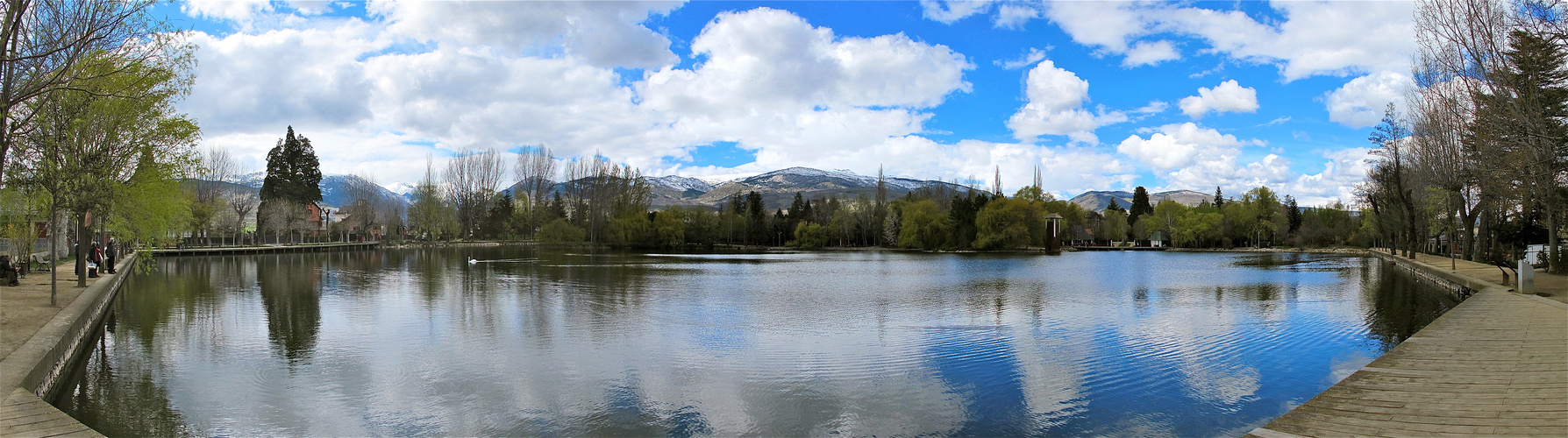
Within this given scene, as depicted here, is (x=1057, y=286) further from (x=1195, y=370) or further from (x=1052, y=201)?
(x=1052, y=201)

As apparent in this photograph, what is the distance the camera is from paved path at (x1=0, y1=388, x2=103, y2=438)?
602 cm

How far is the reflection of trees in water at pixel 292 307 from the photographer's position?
12.5m

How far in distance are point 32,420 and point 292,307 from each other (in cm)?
1274

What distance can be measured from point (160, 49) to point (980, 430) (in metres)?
14.6

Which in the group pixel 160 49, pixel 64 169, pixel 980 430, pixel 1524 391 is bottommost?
pixel 980 430

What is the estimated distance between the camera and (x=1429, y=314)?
16.7m

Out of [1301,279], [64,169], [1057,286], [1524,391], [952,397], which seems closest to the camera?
[1524,391]

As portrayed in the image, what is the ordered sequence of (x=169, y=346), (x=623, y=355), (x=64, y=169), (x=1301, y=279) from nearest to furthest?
1. (x=623, y=355)
2. (x=169, y=346)
3. (x=64, y=169)
4. (x=1301, y=279)

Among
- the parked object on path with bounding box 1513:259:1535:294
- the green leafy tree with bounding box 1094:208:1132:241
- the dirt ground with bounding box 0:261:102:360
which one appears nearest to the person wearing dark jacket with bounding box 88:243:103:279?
the dirt ground with bounding box 0:261:102:360

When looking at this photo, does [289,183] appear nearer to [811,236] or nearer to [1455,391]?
[811,236]

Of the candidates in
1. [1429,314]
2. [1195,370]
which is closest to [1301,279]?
[1429,314]

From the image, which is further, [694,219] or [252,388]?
[694,219]

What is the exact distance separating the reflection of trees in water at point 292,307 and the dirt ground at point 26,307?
2945 millimetres

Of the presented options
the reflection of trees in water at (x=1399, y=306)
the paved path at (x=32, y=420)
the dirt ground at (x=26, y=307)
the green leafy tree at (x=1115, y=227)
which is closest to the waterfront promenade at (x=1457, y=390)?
the reflection of trees in water at (x=1399, y=306)
